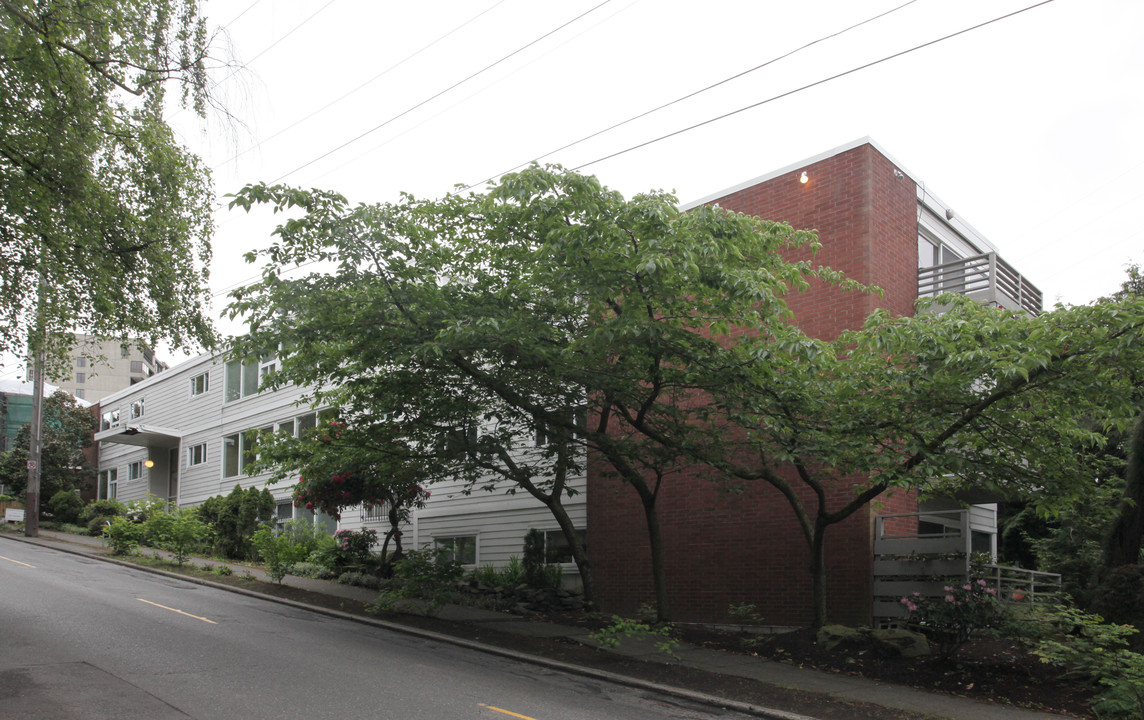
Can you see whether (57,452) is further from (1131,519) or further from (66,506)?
(1131,519)

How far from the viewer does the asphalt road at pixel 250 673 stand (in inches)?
314

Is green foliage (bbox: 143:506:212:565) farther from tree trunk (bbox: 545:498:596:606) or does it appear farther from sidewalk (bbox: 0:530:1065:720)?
tree trunk (bbox: 545:498:596:606)

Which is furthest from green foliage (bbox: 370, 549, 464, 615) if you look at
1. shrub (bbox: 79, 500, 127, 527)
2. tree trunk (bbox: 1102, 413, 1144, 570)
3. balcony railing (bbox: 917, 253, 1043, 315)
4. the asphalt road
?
shrub (bbox: 79, 500, 127, 527)

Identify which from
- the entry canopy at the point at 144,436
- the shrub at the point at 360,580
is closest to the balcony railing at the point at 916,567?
the shrub at the point at 360,580

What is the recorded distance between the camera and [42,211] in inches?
432

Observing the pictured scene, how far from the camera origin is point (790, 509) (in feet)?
50.5

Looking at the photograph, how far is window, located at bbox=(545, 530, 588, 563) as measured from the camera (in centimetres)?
1975

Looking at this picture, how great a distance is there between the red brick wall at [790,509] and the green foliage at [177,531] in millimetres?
12157

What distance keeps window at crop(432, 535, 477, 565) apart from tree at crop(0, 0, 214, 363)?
10650 mm

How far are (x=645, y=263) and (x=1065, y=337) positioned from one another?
4.56 m

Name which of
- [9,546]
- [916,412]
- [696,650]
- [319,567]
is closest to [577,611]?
[696,650]

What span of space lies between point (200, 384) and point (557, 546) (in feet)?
66.1

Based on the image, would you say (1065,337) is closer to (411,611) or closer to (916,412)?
(916,412)

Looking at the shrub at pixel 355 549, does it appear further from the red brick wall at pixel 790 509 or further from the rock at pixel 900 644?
the rock at pixel 900 644
